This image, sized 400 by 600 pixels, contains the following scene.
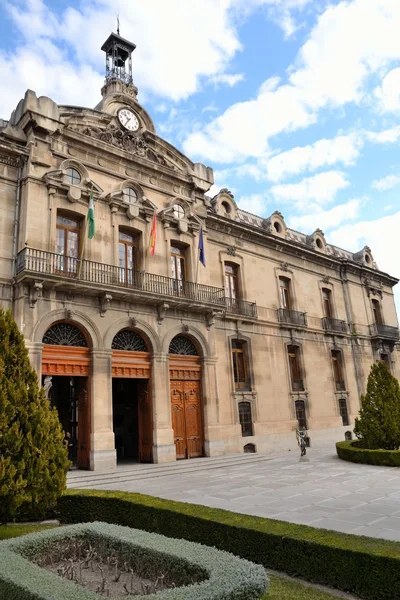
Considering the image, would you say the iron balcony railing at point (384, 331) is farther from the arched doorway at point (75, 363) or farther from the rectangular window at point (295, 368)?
the arched doorway at point (75, 363)

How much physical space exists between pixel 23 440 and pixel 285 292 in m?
20.1

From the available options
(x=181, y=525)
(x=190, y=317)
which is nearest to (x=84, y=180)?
(x=190, y=317)

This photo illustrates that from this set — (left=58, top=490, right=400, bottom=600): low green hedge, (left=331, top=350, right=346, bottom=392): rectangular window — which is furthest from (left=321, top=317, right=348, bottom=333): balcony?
(left=58, top=490, right=400, bottom=600): low green hedge

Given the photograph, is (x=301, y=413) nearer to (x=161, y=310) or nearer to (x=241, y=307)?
(x=241, y=307)

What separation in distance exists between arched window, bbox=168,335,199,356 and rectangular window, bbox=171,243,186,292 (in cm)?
226

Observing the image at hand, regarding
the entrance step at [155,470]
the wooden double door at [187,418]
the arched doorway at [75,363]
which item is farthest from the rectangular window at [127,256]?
the entrance step at [155,470]

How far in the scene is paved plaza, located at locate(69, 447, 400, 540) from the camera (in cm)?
822

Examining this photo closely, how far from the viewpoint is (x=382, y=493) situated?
34.0 ft

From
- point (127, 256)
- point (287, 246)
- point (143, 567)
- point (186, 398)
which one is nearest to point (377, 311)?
point (287, 246)

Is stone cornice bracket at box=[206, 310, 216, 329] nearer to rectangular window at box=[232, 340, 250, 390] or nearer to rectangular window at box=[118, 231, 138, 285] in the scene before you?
rectangular window at box=[232, 340, 250, 390]

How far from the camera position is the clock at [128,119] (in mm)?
18688

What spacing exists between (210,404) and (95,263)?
24.2 ft

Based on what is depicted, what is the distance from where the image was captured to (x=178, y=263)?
1977 cm

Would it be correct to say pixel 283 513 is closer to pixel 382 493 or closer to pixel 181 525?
pixel 181 525
